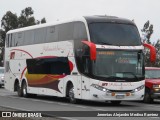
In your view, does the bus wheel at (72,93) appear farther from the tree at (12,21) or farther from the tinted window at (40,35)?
the tree at (12,21)

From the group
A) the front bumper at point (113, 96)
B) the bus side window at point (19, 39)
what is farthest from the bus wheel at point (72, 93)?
the bus side window at point (19, 39)

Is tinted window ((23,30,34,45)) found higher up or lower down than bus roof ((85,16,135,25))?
lower down

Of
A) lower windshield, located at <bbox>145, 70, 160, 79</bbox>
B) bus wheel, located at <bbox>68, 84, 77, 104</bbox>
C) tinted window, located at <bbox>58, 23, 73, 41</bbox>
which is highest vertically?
tinted window, located at <bbox>58, 23, 73, 41</bbox>

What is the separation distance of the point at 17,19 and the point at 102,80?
66.7 meters

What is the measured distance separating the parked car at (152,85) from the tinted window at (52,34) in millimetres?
4913

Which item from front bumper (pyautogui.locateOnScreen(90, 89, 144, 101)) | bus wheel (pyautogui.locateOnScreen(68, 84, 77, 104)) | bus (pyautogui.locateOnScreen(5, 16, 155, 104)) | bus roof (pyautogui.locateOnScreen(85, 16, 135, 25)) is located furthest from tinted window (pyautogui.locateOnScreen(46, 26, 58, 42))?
front bumper (pyautogui.locateOnScreen(90, 89, 144, 101))

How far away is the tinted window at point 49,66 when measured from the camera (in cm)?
2534

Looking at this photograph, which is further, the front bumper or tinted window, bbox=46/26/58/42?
tinted window, bbox=46/26/58/42

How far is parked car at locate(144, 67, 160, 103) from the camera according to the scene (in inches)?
1014

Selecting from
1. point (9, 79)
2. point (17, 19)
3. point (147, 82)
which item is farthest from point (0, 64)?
point (147, 82)

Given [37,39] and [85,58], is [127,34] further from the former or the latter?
[37,39]

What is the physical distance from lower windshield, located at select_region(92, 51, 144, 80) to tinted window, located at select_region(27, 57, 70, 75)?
2.44 m

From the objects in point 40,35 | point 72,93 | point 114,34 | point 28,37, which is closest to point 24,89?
point 28,37

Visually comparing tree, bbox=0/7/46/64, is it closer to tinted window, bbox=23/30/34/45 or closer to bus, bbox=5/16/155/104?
tinted window, bbox=23/30/34/45
